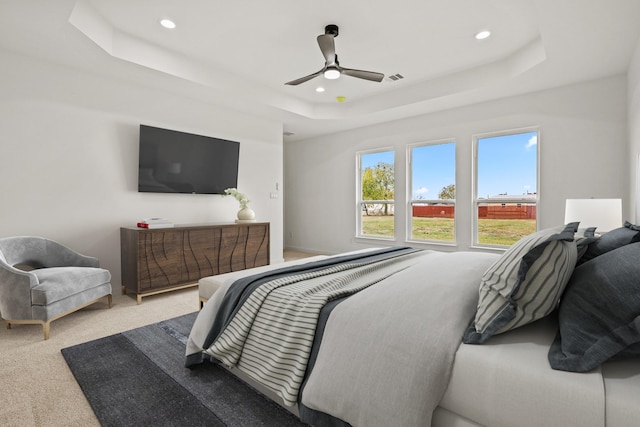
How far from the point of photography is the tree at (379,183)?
5836 mm

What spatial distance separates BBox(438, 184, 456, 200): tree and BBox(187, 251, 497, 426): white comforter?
12.4 ft

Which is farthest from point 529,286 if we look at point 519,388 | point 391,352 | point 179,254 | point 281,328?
point 179,254

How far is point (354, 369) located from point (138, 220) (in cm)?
370

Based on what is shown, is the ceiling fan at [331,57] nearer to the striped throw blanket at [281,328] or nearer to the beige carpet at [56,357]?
the striped throw blanket at [281,328]

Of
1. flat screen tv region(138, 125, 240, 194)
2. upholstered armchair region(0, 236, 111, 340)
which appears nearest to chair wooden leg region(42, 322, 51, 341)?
Result: upholstered armchair region(0, 236, 111, 340)

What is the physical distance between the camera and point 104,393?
1780mm

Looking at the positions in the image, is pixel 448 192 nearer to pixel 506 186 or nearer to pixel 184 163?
pixel 506 186

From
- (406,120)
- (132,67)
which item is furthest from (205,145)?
(406,120)

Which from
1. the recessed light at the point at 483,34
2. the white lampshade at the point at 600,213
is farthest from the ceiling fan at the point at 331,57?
the white lampshade at the point at 600,213

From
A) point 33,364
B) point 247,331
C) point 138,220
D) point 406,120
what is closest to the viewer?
point 247,331

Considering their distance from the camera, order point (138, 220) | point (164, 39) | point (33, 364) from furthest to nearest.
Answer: point (138, 220) < point (164, 39) < point (33, 364)

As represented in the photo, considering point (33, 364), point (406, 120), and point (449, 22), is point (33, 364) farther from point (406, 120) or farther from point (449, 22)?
point (406, 120)

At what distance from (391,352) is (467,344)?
0.27 meters

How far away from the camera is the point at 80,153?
356 cm
